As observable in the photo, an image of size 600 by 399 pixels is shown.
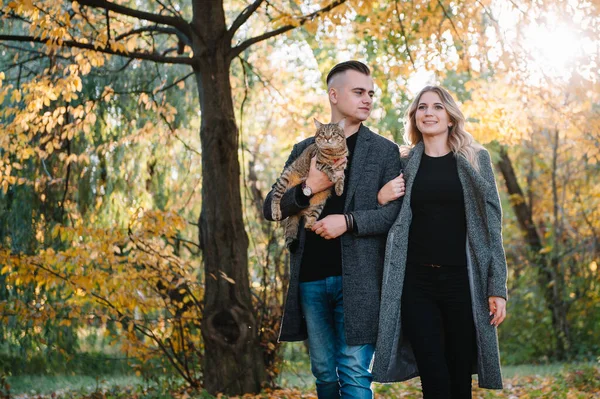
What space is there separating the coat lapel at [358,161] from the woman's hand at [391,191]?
5.5 inches

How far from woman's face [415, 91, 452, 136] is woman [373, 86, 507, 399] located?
0.20 meters

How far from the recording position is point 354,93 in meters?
3.49

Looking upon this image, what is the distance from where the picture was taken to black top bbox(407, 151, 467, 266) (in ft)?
11.3

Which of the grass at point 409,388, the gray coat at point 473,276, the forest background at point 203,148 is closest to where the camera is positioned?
the gray coat at point 473,276

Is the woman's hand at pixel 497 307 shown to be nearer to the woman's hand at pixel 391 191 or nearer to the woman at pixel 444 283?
the woman at pixel 444 283

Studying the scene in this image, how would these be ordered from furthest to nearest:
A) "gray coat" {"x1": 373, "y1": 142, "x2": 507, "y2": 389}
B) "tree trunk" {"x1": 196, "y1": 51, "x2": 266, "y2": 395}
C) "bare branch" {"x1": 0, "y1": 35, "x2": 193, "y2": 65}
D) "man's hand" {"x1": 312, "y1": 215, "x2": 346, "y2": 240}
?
"tree trunk" {"x1": 196, "y1": 51, "x2": 266, "y2": 395} < "bare branch" {"x1": 0, "y1": 35, "x2": 193, "y2": 65} < "gray coat" {"x1": 373, "y1": 142, "x2": 507, "y2": 389} < "man's hand" {"x1": 312, "y1": 215, "x2": 346, "y2": 240}

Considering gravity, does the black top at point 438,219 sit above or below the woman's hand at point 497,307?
above

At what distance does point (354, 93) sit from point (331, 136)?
245mm

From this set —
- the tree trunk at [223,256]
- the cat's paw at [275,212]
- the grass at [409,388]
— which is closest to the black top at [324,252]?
the cat's paw at [275,212]

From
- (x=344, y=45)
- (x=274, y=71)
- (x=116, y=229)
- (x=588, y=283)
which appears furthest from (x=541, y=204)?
(x=116, y=229)

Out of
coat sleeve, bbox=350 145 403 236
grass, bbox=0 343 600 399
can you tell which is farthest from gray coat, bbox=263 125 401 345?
grass, bbox=0 343 600 399

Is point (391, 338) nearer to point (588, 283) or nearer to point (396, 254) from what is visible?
point (396, 254)

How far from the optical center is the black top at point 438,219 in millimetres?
3445

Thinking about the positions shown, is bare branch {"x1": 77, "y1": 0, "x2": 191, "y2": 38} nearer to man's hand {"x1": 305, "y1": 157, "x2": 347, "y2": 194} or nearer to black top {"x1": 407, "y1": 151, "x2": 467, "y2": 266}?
man's hand {"x1": 305, "y1": 157, "x2": 347, "y2": 194}
